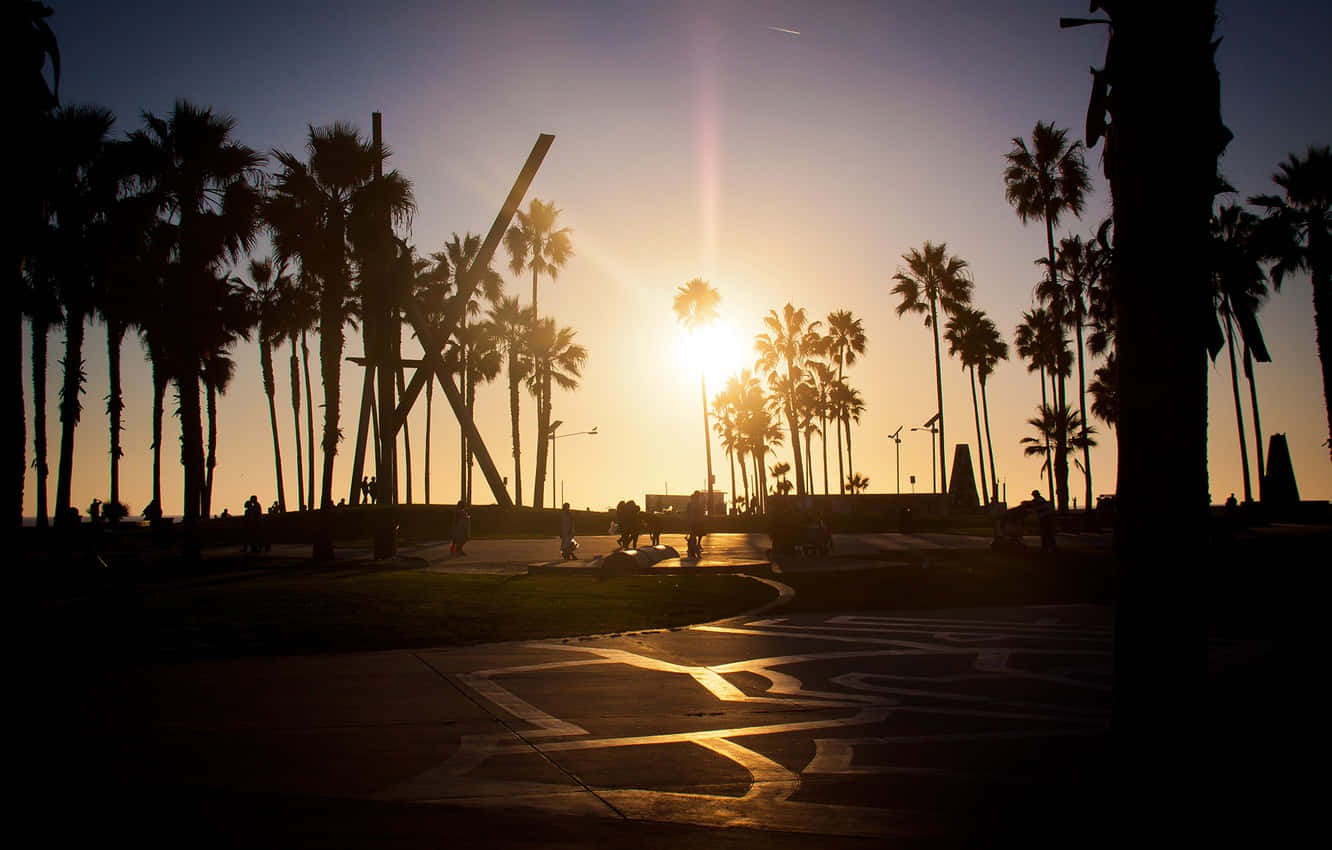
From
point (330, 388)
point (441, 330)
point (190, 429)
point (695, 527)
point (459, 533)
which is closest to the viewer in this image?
point (190, 429)

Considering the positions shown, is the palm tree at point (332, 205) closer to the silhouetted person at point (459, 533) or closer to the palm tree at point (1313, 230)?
→ the silhouetted person at point (459, 533)

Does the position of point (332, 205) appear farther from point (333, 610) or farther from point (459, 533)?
point (333, 610)

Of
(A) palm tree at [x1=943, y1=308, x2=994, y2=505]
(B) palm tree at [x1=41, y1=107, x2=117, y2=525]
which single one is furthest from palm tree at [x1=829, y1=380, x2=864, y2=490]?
(B) palm tree at [x1=41, y1=107, x2=117, y2=525]

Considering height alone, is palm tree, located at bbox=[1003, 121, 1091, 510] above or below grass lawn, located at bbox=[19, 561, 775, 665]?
above

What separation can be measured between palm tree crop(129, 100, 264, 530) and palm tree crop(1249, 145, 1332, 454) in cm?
2942

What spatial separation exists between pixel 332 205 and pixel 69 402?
13.9 m

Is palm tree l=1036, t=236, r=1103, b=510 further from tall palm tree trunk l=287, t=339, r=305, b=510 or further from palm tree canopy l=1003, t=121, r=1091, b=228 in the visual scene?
tall palm tree trunk l=287, t=339, r=305, b=510

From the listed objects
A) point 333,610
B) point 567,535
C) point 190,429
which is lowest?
point 333,610

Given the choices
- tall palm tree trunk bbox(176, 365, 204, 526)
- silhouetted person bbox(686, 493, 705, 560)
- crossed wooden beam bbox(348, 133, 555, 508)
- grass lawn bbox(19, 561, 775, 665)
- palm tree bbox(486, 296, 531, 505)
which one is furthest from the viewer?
palm tree bbox(486, 296, 531, 505)

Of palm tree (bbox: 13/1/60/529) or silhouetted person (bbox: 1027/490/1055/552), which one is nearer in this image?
palm tree (bbox: 13/1/60/529)

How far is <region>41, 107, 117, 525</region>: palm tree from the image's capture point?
27359mm

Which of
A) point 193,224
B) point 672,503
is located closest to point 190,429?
point 193,224

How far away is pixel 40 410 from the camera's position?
1367 inches

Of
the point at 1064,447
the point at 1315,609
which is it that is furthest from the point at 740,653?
the point at 1064,447
